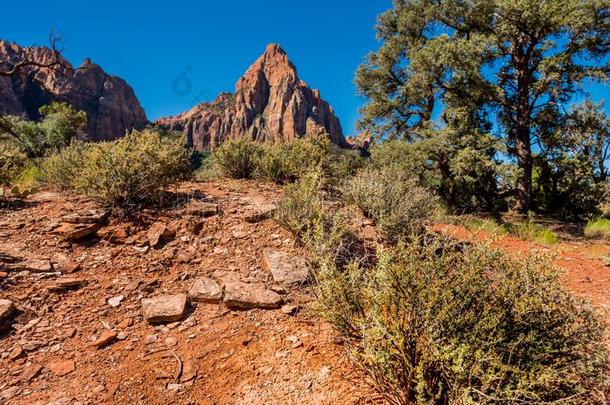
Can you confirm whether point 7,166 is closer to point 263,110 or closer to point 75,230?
point 75,230

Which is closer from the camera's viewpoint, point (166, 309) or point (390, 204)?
point (166, 309)

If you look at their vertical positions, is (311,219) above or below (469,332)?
above

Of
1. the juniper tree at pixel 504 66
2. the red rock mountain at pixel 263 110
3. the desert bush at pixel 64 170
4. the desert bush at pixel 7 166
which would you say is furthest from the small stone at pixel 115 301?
the red rock mountain at pixel 263 110

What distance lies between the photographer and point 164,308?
3547 mm

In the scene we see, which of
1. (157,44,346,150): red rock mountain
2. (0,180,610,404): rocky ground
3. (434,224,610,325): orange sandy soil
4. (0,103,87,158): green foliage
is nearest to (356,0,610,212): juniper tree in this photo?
(434,224,610,325): orange sandy soil

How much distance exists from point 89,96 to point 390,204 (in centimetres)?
13483

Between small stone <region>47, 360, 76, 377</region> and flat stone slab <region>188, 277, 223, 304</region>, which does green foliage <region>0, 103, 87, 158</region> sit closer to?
flat stone slab <region>188, 277, 223, 304</region>

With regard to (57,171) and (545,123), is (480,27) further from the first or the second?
(57,171)

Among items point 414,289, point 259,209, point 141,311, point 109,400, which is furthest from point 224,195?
point 414,289

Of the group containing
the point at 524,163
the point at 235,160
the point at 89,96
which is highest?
the point at 89,96

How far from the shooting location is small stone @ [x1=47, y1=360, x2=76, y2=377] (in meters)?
2.85

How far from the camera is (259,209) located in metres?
5.45

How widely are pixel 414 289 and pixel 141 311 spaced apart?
279 centimetres

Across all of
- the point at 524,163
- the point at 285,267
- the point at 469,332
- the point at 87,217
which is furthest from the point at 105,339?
the point at 524,163
